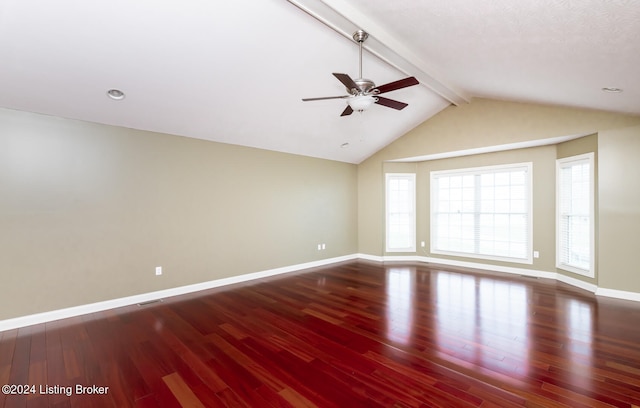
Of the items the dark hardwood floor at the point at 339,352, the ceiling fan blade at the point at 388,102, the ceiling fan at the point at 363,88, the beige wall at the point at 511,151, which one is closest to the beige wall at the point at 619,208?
the beige wall at the point at 511,151

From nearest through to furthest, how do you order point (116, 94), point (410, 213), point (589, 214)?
point (116, 94), point (589, 214), point (410, 213)

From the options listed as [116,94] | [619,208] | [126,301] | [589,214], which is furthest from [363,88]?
[589,214]

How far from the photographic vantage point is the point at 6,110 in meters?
3.26

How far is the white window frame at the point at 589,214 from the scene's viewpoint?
448cm

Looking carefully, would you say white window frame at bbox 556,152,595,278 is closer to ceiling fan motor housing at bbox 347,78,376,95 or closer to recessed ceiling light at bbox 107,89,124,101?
ceiling fan motor housing at bbox 347,78,376,95

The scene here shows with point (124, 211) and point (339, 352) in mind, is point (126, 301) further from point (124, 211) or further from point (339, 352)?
point (339, 352)

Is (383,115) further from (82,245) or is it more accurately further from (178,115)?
(82,245)

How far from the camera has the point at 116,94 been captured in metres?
3.36

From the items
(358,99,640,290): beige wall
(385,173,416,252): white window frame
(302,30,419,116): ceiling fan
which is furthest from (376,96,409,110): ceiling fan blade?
(385,173,416,252): white window frame

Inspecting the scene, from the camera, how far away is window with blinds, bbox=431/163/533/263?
18.2 ft

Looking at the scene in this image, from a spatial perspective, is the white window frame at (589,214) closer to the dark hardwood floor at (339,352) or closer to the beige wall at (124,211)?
the dark hardwood floor at (339,352)

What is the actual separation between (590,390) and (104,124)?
18.9 feet

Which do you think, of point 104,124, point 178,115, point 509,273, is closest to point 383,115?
point 178,115

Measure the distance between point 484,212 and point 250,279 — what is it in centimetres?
501
